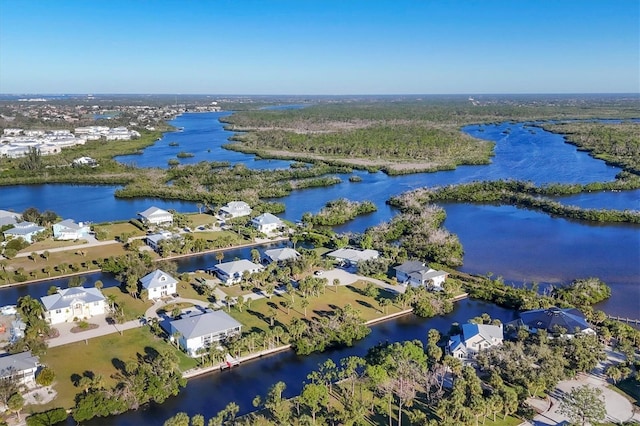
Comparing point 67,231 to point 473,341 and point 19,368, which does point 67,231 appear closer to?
point 19,368

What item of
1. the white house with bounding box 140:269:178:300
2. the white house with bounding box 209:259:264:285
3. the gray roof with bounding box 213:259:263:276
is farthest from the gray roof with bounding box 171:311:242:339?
the gray roof with bounding box 213:259:263:276

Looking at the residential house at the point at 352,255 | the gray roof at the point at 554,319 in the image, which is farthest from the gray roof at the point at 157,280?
the gray roof at the point at 554,319

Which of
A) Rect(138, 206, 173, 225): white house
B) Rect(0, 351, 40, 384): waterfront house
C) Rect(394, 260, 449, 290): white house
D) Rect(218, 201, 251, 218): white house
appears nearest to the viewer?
Rect(0, 351, 40, 384): waterfront house

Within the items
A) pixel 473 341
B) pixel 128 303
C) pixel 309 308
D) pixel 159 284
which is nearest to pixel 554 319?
pixel 473 341

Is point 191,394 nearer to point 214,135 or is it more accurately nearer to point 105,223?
point 105,223

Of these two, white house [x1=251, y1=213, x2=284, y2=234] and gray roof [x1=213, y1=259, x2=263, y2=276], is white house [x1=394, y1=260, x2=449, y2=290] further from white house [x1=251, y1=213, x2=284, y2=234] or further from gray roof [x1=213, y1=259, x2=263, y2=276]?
white house [x1=251, y1=213, x2=284, y2=234]

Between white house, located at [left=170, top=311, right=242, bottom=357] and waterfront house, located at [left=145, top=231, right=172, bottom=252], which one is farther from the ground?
white house, located at [left=170, top=311, right=242, bottom=357]

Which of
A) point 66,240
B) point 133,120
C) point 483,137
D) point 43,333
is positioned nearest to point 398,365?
point 43,333
